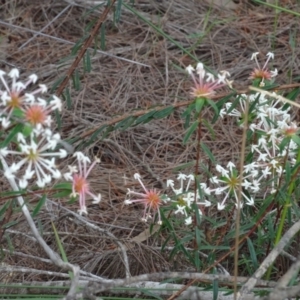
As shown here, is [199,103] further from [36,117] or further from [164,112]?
[36,117]

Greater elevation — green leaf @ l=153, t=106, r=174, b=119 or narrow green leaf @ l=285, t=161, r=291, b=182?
green leaf @ l=153, t=106, r=174, b=119

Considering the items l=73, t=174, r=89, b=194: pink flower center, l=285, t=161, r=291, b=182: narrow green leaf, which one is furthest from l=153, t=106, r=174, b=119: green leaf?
l=73, t=174, r=89, b=194: pink flower center

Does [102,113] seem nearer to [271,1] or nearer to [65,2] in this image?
[65,2]

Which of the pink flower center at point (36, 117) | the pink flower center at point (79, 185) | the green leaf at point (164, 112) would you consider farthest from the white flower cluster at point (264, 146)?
the pink flower center at point (36, 117)

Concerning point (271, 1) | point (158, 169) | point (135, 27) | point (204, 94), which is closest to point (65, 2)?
point (135, 27)

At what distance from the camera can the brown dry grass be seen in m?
2.37

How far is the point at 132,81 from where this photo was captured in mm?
3436

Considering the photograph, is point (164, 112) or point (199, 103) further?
point (164, 112)

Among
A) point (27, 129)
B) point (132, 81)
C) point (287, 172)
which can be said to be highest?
point (27, 129)

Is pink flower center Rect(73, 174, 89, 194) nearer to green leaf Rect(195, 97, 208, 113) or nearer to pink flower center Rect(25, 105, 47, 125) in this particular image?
pink flower center Rect(25, 105, 47, 125)

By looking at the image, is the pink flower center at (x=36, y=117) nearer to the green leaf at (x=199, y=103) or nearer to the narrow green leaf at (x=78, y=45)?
the green leaf at (x=199, y=103)

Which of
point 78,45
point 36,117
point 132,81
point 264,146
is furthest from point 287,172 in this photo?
point 132,81

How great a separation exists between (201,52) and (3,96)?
8.18 ft

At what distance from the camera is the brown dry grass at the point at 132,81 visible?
7.78ft
